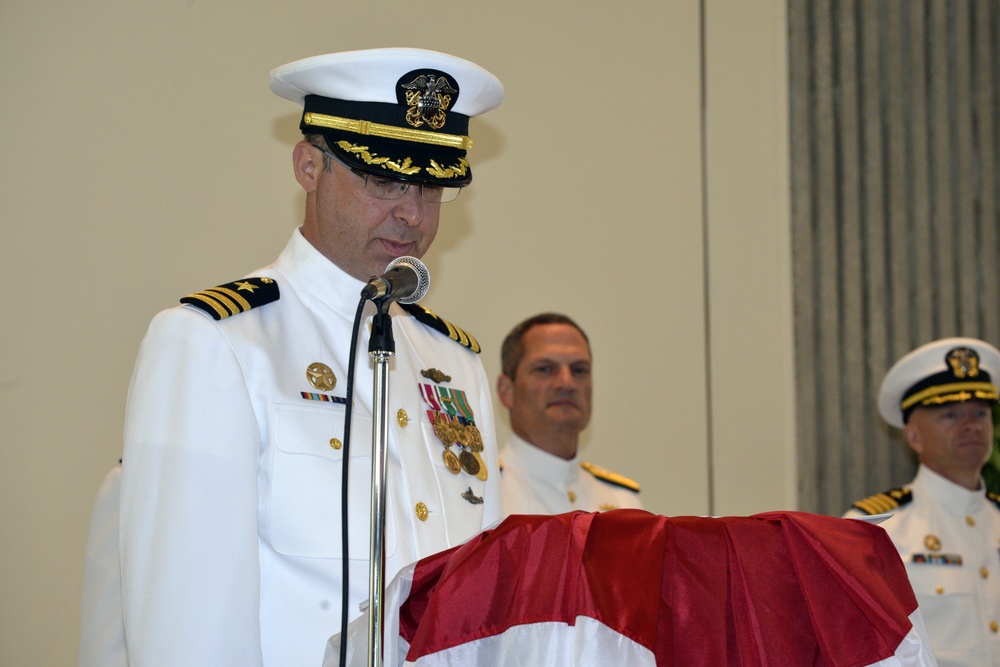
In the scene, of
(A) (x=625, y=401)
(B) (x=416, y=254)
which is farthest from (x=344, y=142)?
(A) (x=625, y=401)

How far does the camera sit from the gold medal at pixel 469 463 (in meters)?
1.97

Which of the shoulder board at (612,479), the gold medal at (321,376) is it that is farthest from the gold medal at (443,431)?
the shoulder board at (612,479)

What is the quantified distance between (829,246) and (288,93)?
10.2 ft

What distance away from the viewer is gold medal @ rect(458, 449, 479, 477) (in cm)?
197

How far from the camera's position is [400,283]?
4.40ft

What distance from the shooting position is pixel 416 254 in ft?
6.14

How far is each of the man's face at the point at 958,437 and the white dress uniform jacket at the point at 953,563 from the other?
0.06 metres

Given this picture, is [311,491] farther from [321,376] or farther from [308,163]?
[308,163]

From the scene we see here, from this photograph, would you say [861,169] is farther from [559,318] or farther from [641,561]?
[641,561]

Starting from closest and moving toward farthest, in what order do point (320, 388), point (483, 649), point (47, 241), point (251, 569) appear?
point (483, 649), point (251, 569), point (320, 388), point (47, 241)

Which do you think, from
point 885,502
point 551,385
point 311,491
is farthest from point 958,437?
point 311,491

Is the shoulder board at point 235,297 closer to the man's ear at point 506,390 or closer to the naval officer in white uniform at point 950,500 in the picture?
the man's ear at point 506,390

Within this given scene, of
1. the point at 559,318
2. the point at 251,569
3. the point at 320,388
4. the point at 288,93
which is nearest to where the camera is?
the point at 251,569

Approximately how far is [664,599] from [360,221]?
0.88 meters
